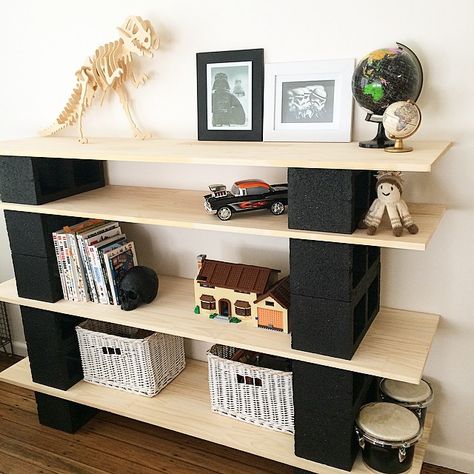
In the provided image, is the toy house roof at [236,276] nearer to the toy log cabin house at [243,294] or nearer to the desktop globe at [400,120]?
the toy log cabin house at [243,294]

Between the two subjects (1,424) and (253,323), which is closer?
(253,323)

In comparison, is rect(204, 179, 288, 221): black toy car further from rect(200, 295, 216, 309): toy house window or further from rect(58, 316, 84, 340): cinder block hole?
rect(58, 316, 84, 340): cinder block hole

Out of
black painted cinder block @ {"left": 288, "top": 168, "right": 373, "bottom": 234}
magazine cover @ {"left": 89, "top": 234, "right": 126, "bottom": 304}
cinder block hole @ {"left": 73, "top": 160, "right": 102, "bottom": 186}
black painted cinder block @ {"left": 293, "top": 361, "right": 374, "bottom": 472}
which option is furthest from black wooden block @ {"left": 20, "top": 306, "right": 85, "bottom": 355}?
black painted cinder block @ {"left": 288, "top": 168, "right": 373, "bottom": 234}

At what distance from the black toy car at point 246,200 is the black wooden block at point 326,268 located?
174 millimetres

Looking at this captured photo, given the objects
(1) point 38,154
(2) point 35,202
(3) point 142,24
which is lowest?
(2) point 35,202

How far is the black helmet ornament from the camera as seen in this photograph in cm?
189

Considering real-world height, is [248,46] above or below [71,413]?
above

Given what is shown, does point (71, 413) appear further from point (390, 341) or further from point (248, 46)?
point (248, 46)

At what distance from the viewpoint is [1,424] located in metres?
2.25

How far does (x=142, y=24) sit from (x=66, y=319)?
1.07 meters

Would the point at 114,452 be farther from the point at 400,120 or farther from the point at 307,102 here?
the point at 400,120

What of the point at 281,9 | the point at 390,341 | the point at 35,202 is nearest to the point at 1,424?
the point at 35,202

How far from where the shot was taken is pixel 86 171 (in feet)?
6.77

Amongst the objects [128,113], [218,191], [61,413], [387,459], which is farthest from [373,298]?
[61,413]
